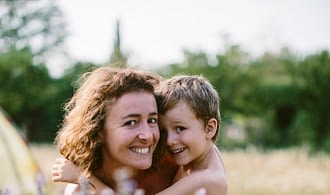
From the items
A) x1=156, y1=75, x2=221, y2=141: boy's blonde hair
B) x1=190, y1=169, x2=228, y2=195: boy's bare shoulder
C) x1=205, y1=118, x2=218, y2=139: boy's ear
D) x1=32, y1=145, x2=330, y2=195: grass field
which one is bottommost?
x1=32, y1=145, x2=330, y2=195: grass field

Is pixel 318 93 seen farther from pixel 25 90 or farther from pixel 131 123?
pixel 131 123

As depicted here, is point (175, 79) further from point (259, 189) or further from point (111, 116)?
point (259, 189)

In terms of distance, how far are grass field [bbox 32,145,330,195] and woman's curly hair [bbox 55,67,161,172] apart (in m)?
4.36

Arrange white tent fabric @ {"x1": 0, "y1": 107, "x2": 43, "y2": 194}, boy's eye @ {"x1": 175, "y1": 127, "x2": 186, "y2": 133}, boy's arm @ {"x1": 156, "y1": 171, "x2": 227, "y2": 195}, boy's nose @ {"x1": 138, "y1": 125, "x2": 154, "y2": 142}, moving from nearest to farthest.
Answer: boy's nose @ {"x1": 138, "y1": 125, "x2": 154, "y2": 142} → boy's arm @ {"x1": 156, "y1": 171, "x2": 227, "y2": 195} → boy's eye @ {"x1": 175, "y1": 127, "x2": 186, "y2": 133} → white tent fabric @ {"x1": 0, "y1": 107, "x2": 43, "y2": 194}

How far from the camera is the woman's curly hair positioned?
297cm

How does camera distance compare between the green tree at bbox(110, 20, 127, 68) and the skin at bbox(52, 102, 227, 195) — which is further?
the green tree at bbox(110, 20, 127, 68)

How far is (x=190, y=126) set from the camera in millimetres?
3047

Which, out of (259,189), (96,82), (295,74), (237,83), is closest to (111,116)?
(96,82)

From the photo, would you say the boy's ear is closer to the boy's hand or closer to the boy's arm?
the boy's arm

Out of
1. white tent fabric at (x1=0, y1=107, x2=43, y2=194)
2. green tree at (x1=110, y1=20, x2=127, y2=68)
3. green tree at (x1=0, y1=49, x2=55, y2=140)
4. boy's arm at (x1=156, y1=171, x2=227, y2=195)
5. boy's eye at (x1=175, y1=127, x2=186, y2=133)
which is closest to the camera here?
boy's arm at (x1=156, y1=171, x2=227, y2=195)

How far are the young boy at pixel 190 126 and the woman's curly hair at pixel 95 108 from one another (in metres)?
0.10

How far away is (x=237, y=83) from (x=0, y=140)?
79.0 feet

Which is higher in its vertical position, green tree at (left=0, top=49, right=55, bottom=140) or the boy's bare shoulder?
the boy's bare shoulder

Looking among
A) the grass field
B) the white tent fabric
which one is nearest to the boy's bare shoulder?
the white tent fabric
